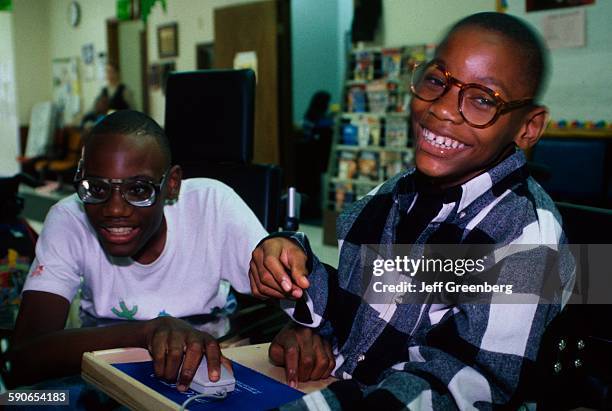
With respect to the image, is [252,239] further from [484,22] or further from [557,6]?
[557,6]

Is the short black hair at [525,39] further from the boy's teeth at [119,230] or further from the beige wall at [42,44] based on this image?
the beige wall at [42,44]

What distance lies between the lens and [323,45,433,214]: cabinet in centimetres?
462

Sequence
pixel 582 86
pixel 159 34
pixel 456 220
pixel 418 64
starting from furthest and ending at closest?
pixel 159 34 → pixel 582 86 → pixel 418 64 → pixel 456 220

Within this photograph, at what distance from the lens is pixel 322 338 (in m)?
1.04

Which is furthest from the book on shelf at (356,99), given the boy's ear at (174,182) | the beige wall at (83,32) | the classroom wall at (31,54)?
the classroom wall at (31,54)

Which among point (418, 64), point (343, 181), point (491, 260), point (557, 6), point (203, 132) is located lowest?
point (343, 181)

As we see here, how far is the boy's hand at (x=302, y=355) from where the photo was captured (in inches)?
37.2

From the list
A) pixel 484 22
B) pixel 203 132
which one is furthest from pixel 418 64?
pixel 203 132

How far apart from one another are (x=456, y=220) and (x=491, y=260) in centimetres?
10

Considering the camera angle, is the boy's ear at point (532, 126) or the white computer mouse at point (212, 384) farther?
the boy's ear at point (532, 126)

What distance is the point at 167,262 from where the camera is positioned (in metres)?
1.47

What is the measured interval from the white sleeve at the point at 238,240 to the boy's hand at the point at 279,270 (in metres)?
0.52

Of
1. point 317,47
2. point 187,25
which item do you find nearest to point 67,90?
point 187,25

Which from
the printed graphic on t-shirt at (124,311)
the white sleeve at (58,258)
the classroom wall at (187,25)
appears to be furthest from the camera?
the classroom wall at (187,25)
